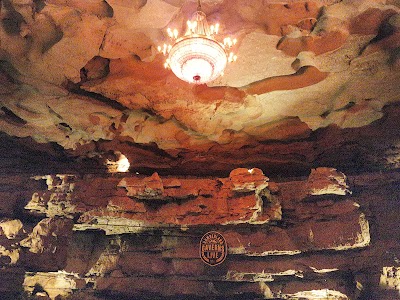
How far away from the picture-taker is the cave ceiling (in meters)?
4.76

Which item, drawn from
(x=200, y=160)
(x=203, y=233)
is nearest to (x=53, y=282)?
(x=203, y=233)

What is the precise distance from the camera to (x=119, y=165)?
8.14 m

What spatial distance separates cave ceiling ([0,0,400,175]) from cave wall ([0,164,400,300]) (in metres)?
0.97

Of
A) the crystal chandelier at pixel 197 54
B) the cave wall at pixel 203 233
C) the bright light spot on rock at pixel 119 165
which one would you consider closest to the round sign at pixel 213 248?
the cave wall at pixel 203 233

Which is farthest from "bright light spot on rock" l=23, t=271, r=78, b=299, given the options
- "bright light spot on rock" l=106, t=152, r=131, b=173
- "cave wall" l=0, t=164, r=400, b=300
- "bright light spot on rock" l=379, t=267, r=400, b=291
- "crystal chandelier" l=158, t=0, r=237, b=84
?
"bright light spot on rock" l=379, t=267, r=400, b=291

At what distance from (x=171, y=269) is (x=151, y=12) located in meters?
5.03

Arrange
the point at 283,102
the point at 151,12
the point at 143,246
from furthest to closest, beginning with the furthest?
1. the point at 143,246
2. the point at 283,102
3. the point at 151,12

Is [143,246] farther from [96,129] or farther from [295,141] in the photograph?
[295,141]

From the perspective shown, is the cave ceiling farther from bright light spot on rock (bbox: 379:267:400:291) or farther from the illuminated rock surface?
bright light spot on rock (bbox: 379:267:400:291)

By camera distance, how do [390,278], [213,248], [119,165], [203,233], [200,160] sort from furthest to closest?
[119,165] < [200,160] < [203,233] < [213,248] < [390,278]

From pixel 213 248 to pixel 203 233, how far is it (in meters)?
0.50

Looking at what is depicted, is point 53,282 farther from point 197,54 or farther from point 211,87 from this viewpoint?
point 197,54

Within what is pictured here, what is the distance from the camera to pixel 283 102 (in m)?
6.51

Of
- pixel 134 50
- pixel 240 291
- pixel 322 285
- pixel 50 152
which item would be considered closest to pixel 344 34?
pixel 134 50
